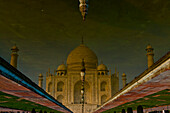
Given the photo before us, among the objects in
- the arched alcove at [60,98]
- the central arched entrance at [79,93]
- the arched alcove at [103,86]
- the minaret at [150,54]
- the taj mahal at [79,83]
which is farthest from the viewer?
the arched alcove at [103,86]

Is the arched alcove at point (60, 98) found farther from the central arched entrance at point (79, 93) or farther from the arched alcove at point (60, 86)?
the central arched entrance at point (79, 93)

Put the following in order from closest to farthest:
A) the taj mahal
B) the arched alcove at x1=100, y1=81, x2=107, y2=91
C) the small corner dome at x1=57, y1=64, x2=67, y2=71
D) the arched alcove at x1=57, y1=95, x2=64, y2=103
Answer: the taj mahal → the arched alcove at x1=57, y1=95, x2=64, y2=103 → the arched alcove at x1=100, y1=81, x2=107, y2=91 → the small corner dome at x1=57, y1=64, x2=67, y2=71

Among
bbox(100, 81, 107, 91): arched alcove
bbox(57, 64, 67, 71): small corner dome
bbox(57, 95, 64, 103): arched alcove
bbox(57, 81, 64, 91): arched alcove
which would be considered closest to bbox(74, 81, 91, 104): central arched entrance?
bbox(100, 81, 107, 91): arched alcove

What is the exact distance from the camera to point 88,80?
1778 inches

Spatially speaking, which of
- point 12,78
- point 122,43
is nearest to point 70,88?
point 122,43

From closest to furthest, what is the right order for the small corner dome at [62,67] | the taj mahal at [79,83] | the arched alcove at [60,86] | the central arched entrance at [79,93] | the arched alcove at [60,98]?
the taj mahal at [79,83] < the central arched entrance at [79,93] < the arched alcove at [60,98] < the arched alcove at [60,86] < the small corner dome at [62,67]

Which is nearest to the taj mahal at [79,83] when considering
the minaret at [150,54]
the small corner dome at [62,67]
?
the small corner dome at [62,67]

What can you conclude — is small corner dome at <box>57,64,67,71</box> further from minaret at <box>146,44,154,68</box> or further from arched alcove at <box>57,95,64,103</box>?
minaret at <box>146,44,154,68</box>

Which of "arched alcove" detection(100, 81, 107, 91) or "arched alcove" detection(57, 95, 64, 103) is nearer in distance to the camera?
"arched alcove" detection(57, 95, 64, 103)

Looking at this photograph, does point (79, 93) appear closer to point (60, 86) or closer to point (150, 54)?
point (60, 86)

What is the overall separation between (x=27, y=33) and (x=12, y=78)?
102 ft

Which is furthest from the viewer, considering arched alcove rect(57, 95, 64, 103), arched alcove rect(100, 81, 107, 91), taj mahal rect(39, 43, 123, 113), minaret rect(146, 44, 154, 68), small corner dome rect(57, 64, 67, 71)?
small corner dome rect(57, 64, 67, 71)

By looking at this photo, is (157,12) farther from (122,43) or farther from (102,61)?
(102,61)

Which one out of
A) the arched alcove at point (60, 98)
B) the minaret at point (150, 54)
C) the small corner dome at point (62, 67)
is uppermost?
the small corner dome at point (62, 67)
